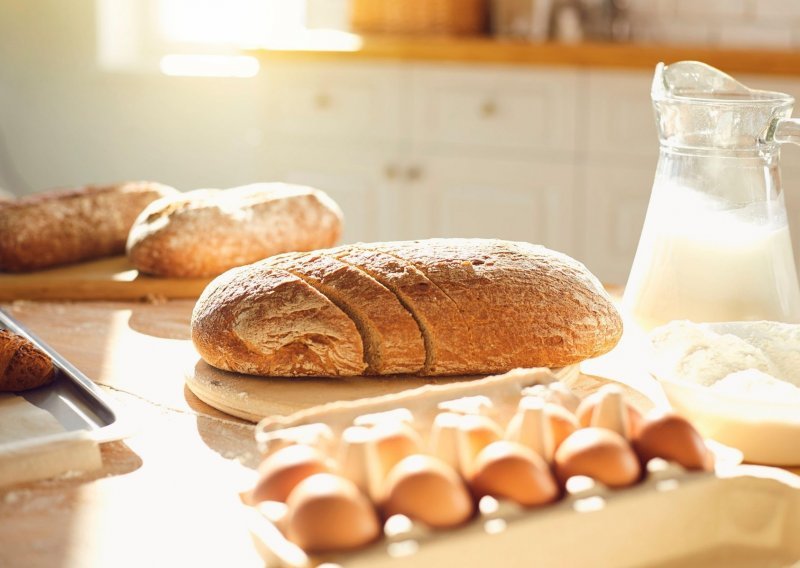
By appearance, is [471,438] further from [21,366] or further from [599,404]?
[21,366]

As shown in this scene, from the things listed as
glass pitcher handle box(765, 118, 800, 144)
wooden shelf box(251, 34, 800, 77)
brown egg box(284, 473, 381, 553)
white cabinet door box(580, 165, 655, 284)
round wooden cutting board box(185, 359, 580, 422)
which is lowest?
white cabinet door box(580, 165, 655, 284)

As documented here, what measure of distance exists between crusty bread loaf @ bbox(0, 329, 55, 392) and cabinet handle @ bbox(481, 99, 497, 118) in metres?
2.00

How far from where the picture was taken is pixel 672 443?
647 mm

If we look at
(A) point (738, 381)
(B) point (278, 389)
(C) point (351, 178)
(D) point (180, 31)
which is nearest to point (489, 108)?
(C) point (351, 178)

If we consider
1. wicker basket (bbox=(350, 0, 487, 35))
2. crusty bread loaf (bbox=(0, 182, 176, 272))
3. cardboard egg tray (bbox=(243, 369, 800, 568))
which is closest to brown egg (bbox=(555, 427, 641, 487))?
cardboard egg tray (bbox=(243, 369, 800, 568))

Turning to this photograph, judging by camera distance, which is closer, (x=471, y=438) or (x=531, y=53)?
(x=471, y=438)

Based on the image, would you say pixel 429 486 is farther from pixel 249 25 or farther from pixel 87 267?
pixel 249 25

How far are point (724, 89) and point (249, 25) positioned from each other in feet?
10.2

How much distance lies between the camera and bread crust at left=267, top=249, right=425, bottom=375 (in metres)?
1.01

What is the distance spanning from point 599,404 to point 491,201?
2.26 metres

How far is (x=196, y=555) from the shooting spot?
2.27ft

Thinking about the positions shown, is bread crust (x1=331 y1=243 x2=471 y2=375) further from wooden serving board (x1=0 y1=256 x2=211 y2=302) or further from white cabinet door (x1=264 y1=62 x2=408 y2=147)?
white cabinet door (x1=264 y1=62 x2=408 y2=147)

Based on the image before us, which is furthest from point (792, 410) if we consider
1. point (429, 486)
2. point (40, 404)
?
point (40, 404)

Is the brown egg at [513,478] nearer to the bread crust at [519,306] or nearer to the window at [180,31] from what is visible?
the bread crust at [519,306]
